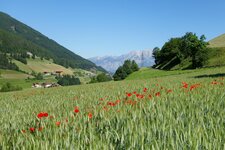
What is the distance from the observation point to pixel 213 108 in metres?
5.62

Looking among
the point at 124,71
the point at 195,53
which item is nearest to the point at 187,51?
the point at 195,53

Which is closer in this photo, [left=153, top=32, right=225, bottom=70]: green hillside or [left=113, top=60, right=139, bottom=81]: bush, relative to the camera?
[left=153, top=32, right=225, bottom=70]: green hillside

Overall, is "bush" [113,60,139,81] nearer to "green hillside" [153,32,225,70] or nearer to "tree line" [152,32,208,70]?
"tree line" [152,32,208,70]

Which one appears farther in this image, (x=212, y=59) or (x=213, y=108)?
(x=212, y=59)

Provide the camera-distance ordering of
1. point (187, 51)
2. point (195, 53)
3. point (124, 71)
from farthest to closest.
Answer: point (124, 71)
point (187, 51)
point (195, 53)

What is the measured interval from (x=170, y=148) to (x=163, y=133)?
60 centimetres

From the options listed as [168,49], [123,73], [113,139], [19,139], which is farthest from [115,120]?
[123,73]

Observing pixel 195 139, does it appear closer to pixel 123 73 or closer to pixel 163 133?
pixel 163 133

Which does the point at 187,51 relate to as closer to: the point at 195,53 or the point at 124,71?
the point at 195,53

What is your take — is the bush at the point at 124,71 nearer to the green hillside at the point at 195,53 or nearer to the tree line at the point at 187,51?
the tree line at the point at 187,51

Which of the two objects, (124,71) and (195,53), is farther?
(124,71)

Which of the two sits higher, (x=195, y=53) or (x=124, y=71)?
(x=195, y=53)

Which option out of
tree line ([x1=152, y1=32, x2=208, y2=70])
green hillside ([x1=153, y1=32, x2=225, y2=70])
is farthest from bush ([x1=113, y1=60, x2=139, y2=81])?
green hillside ([x1=153, y1=32, x2=225, y2=70])

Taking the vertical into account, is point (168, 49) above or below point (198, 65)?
above
